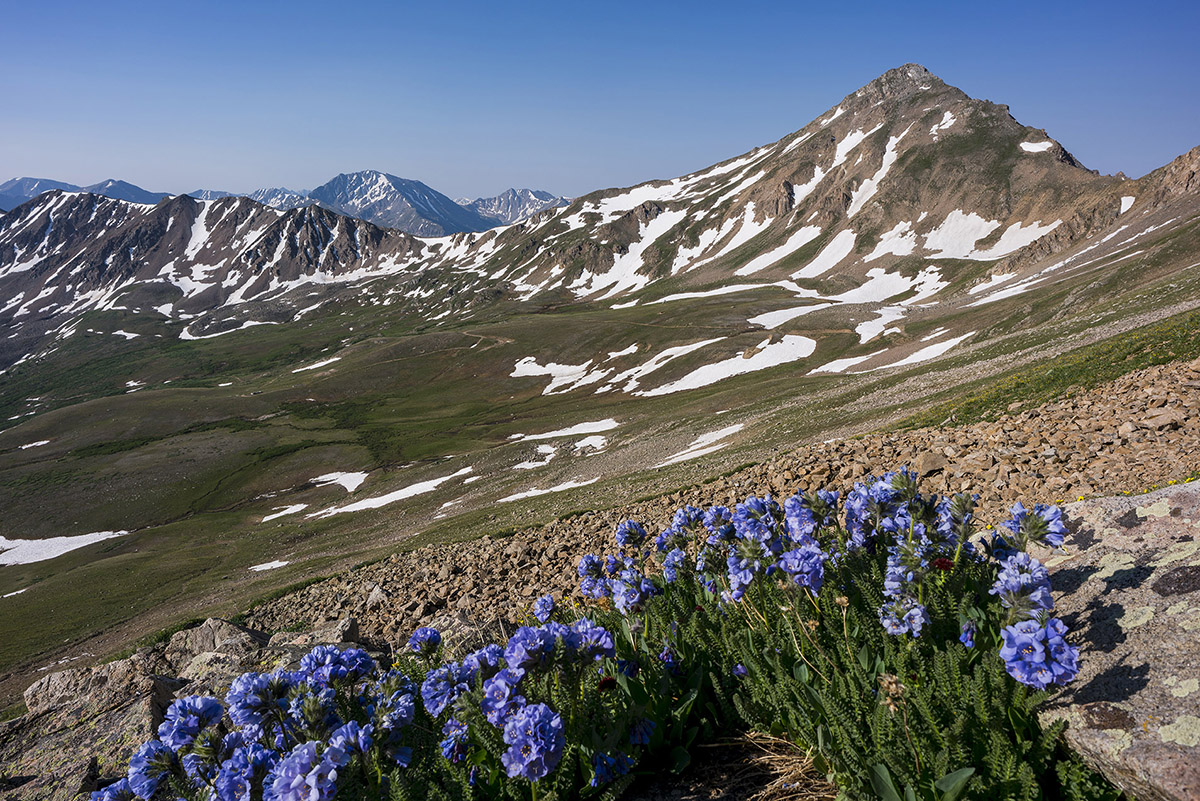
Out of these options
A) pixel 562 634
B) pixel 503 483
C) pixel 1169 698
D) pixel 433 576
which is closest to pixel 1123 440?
pixel 1169 698

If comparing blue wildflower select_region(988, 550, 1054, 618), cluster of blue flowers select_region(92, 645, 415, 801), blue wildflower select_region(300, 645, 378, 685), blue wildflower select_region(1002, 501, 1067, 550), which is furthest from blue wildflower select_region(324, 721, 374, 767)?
blue wildflower select_region(1002, 501, 1067, 550)

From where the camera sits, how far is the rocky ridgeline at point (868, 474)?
9.61m

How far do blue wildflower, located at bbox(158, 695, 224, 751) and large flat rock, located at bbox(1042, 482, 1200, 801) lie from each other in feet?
18.4

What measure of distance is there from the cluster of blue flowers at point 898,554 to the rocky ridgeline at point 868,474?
17.4ft

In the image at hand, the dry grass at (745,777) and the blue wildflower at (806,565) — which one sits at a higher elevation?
the blue wildflower at (806,565)

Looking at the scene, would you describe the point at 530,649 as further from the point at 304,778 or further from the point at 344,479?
the point at 344,479

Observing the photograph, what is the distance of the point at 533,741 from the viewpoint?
3.25 m

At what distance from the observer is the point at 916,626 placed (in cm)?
392

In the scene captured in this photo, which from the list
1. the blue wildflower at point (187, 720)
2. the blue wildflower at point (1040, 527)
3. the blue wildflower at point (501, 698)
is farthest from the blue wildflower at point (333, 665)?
the blue wildflower at point (1040, 527)

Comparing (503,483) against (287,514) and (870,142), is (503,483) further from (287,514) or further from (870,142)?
(870,142)

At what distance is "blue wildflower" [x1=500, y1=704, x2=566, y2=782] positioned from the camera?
3246 millimetres

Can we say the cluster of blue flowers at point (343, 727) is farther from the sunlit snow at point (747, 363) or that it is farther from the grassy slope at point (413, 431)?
the sunlit snow at point (747, 363)

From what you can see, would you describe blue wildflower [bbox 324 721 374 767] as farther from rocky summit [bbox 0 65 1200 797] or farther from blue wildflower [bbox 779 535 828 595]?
rocky summit [bbox 0 65 1200 797]

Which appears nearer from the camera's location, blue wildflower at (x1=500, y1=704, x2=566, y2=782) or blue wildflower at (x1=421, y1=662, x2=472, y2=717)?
blue wildflower at (x1=500, y1=704, x2=566, y2=782)
